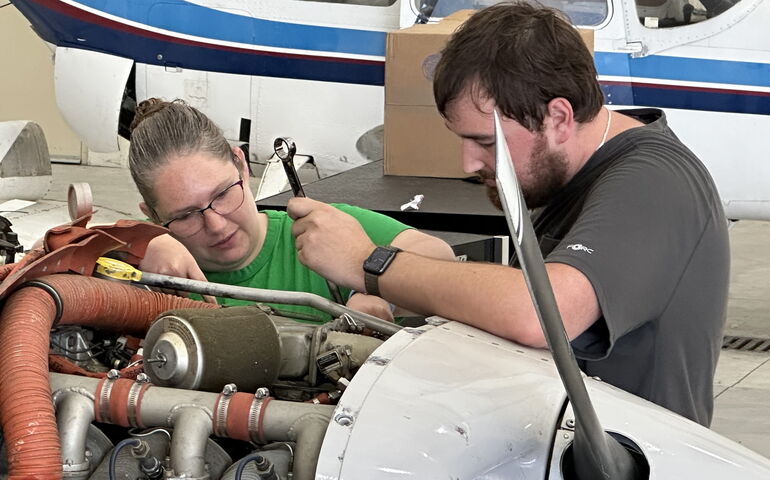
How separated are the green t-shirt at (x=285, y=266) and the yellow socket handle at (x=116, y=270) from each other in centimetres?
58

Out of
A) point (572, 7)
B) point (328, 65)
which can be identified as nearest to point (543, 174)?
point (572, 7)

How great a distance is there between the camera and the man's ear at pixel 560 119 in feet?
5.84

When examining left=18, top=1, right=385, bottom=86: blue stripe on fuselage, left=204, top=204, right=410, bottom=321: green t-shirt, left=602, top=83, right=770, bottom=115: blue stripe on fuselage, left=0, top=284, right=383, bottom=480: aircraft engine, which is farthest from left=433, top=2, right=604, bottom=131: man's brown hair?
left=18, top=1, right=385, bottom=86: blue stripe on fuselage

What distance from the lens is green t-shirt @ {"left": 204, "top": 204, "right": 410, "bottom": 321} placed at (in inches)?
91.7

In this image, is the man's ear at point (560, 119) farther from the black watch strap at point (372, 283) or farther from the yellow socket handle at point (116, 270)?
the yellow socket handle at point (116, 270)

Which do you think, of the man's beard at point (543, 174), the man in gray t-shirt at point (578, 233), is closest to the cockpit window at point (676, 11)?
the man in gray t-shirt at point (578, 233)

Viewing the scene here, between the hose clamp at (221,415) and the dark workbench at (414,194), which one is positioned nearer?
the hose clamp at (221,415)

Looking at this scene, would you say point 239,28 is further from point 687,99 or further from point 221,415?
point 221,415

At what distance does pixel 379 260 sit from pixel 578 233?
335 millimetres

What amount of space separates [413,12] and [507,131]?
3.56 meters

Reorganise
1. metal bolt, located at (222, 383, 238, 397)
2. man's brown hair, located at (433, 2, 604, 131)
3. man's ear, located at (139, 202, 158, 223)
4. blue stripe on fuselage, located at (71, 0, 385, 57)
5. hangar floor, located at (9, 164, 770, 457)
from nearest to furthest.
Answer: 1. metal bolt, located at (222, 383, 238, 397)
2. man's brown hair, located at (433, 2, 604, 131)
3. man's ear, located at (139, 202, 158, 223)
4. hangar floor, located at (9, 164, 770, 457)
5. blue stripe on fuselage, located at (71, 0, 385, 57)

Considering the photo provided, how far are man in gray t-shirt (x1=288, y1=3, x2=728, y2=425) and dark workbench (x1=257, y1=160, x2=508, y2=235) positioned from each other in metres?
1.44

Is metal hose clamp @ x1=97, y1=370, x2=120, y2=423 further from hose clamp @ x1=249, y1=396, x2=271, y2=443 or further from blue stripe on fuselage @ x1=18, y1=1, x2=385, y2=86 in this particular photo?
blue stripe on fuselage @ x1=18, y1=1, x2=385, y2=86

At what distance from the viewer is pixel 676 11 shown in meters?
4.96
